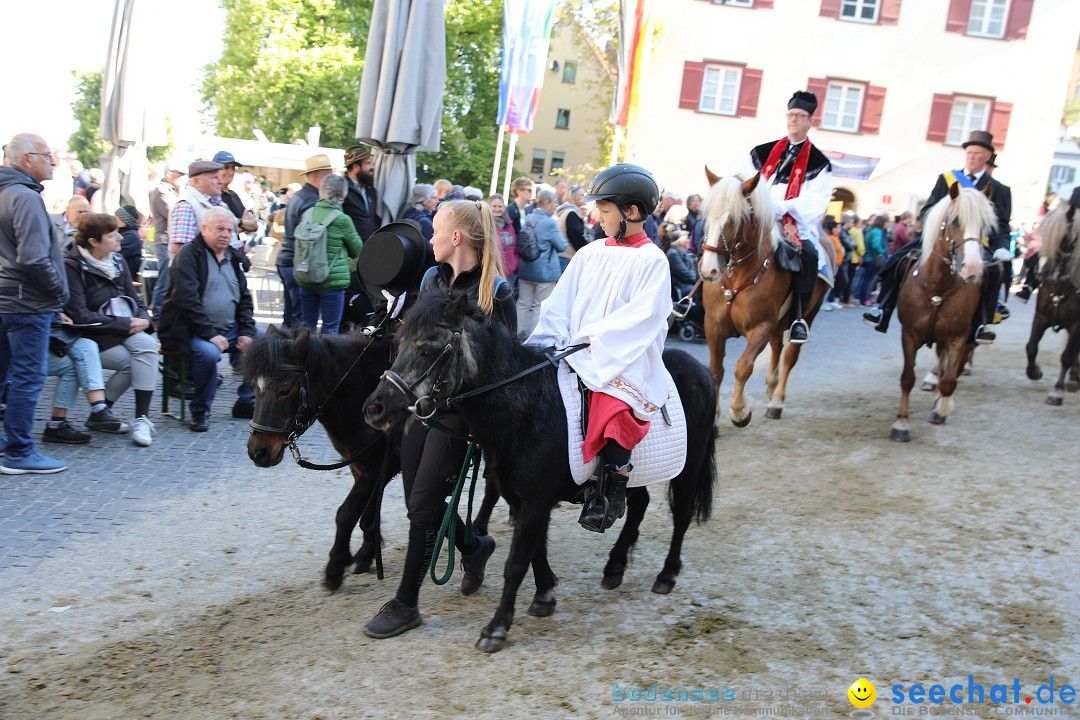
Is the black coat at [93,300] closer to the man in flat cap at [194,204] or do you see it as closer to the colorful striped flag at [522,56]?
the man in flat cap at [194,204]

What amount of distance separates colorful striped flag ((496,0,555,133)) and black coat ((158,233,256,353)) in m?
12.4

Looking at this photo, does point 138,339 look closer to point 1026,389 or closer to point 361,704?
point 361,704

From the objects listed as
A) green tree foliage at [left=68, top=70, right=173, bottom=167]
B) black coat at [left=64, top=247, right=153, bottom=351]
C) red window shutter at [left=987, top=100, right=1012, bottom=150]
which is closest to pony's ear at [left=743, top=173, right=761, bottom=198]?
black coat at [left=64, top=247, right=153, bottom=351]

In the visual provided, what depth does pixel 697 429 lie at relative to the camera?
4809 millimetres

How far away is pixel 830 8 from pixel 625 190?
103 ft

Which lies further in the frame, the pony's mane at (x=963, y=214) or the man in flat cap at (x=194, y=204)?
the man in flat cap at (x=194, y=204)

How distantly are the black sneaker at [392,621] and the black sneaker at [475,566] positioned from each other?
1.81ft

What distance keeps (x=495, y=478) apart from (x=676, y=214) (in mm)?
11789

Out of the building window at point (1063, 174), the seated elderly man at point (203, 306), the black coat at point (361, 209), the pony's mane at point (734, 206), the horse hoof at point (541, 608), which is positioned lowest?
the horse hoof at point (541, 608)

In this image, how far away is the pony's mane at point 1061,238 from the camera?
33.6 ft

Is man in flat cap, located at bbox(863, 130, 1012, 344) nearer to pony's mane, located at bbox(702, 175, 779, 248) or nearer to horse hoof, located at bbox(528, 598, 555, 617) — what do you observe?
pony's mane, located at bbox(702, 175, 779, 248)

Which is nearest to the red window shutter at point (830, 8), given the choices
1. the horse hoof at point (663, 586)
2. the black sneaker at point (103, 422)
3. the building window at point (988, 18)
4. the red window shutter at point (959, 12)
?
the red window shutter at point (959, 12)

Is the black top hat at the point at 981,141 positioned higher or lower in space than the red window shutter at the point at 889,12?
lower

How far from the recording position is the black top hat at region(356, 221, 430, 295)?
181 inches
